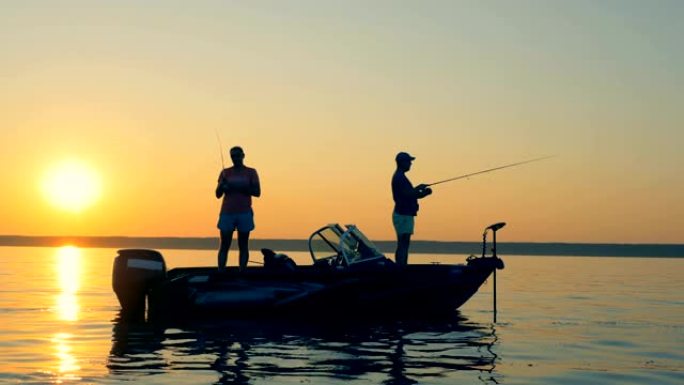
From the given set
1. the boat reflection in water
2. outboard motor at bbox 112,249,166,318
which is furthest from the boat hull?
the boat reflection in water

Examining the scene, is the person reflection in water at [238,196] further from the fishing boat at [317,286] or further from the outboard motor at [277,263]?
the outboard motor at [277,263]

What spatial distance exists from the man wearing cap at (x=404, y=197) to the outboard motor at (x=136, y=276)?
4801 millimetres

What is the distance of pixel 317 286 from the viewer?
68.3ft

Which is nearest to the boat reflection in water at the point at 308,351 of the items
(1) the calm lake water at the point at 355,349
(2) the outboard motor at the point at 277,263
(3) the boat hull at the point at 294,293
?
(1) the calm lake water at the point at 355,349

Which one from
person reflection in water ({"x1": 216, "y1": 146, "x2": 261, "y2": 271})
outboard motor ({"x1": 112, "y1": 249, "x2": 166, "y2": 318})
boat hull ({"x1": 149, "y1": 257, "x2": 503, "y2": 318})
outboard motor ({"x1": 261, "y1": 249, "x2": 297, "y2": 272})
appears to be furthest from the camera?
outboard motor ({"x1": 261, "y1": 249, "x2": 297, "y2": 272})

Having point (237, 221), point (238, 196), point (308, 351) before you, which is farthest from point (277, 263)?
point (308, 351)

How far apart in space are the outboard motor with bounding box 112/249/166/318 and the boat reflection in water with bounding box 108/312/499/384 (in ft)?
1.38

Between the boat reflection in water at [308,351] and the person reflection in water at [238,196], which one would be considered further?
the person reflection in water at [238,196]

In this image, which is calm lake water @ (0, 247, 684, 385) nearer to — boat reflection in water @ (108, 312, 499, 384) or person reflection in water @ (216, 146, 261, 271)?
boat reflection in water @ (108, 312, 499, 384)

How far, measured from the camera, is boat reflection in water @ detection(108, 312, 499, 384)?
13547mm

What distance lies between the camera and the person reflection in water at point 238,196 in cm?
2044

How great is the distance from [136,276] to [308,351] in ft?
21.0

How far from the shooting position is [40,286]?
3628 centimetres

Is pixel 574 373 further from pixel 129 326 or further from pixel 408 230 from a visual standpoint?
pixel 129 326
